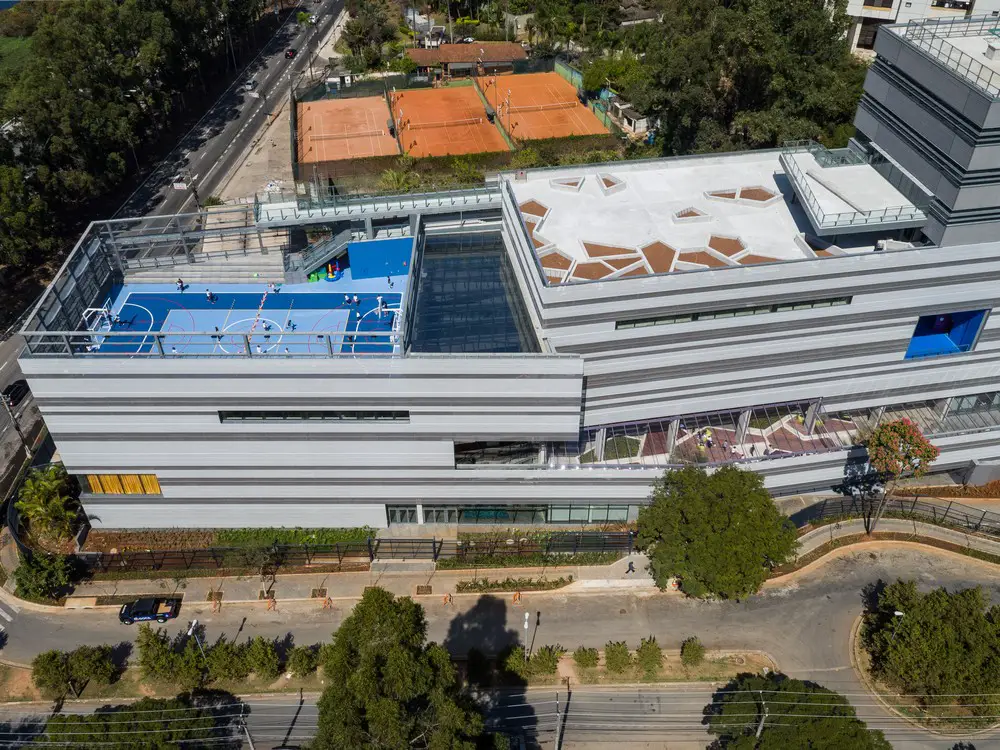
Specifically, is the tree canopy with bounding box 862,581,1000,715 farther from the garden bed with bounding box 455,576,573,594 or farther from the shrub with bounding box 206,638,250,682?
the shrub with bounding box 206,638,250,682

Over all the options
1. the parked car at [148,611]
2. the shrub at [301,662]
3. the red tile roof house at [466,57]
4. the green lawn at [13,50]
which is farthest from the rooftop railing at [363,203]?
the green lawn at [13,50]

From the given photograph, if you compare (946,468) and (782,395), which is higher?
(782,395)

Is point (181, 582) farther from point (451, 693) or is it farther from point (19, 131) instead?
point (19, 131)

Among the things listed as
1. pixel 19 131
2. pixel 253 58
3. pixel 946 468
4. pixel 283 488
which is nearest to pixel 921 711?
pixel 946 468

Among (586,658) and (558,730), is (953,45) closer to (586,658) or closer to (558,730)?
(586,658)

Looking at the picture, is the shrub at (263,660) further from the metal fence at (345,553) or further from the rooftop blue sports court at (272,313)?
the rooftop blue sports court at (272,313)

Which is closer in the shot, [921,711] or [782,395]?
[921,711]
